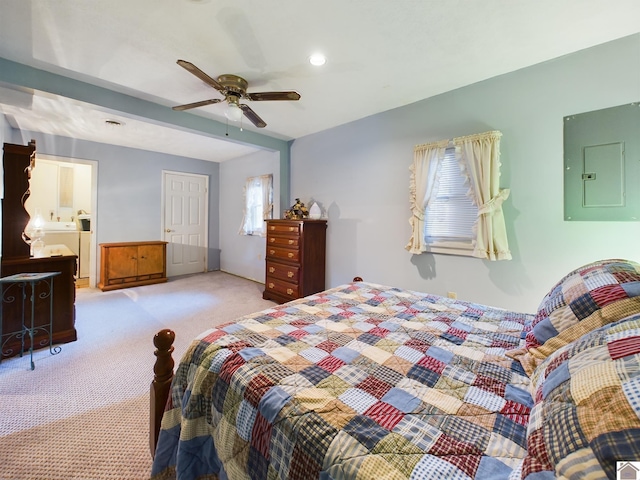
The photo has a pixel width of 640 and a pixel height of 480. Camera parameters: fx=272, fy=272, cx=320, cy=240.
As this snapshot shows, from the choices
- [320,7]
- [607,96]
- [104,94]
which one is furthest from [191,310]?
[607,96]

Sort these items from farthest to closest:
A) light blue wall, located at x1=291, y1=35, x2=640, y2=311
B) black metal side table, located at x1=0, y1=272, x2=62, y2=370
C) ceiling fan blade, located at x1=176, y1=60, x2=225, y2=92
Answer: black metal side table, located at x1=0, y1=272, x2=62, y2=370, light blue wall, located at x1=291, y1=35, x2=640, y2=311, ceiling fan blade, located at x1=176, y1=60, x2=225, y2=92

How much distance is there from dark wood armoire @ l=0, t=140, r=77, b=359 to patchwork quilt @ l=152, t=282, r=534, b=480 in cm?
239

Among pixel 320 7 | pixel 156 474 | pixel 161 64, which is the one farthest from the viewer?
pixel 161 64

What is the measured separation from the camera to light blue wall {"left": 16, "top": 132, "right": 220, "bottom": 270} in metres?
4.48

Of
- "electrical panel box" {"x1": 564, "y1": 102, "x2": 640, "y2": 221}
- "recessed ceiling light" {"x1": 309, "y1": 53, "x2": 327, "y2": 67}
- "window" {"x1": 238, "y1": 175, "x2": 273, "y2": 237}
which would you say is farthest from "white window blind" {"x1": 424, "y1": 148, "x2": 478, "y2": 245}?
"window" {"x1": 238, "y1": 175, "x2": 273, "y2": 237}

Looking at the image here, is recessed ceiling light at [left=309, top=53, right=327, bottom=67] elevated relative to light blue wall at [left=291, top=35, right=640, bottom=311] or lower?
elevated

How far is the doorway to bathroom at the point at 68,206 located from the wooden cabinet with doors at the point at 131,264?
1.23 feet

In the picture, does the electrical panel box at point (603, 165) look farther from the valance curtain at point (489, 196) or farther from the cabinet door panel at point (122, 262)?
the cabinet door panel at point (122, 262)

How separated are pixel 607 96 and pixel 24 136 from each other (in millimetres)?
6986

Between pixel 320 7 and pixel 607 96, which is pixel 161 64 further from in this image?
pixel 607 96

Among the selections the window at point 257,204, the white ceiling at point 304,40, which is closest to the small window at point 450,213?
the white ceiling at point 304,40

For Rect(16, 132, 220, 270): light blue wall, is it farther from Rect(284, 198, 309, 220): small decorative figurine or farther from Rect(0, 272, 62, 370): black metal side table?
Rect(284, 198, 309, 220): small decorative figurine

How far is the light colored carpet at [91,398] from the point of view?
4.59ft

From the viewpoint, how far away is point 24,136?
4.14 metres
